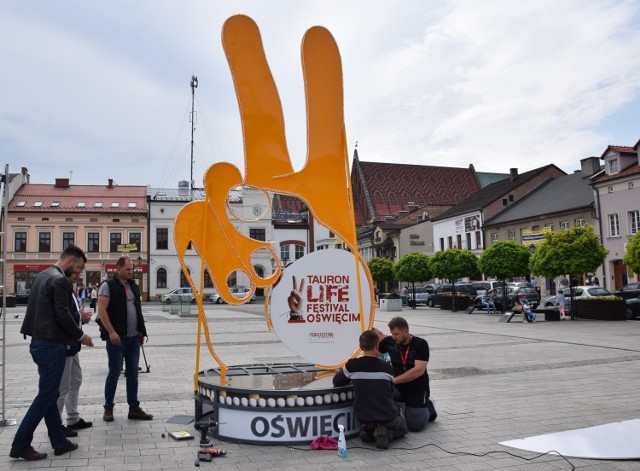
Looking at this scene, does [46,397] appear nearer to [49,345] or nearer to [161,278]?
[49,345]

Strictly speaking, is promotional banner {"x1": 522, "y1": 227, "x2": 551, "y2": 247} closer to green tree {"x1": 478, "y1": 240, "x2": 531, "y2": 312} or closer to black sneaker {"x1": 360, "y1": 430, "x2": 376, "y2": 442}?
green tree {"x1": 478, "y1": 240, "x2": 531, "y2": 312}

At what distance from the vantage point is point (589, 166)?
144 ft

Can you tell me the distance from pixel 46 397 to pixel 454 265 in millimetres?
29772

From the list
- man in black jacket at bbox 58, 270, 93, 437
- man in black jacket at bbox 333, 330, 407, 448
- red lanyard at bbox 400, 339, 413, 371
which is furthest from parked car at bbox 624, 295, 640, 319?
man in black jacket at bbox 58, 270, 93, 437

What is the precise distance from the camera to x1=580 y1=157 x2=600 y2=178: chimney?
43.0 metres

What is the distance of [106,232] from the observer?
57.0m

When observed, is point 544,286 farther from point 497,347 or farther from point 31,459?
point 31,459

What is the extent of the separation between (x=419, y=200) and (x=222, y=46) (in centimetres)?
7743

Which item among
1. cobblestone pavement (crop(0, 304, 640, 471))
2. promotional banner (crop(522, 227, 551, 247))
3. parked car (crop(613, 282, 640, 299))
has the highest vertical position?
promotional banner (crop(522, 227, 551, 247))

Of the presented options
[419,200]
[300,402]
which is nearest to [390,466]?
[300,402]

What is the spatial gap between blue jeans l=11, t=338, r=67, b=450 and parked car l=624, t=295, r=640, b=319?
77.1 ft

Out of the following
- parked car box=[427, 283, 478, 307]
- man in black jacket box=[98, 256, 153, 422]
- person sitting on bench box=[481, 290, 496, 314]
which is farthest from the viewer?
parked car box=[427, 283, 478, 307]

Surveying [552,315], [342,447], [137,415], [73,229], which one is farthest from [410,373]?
[73,229]

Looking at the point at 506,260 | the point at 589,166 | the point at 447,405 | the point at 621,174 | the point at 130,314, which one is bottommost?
the point at 447,405
